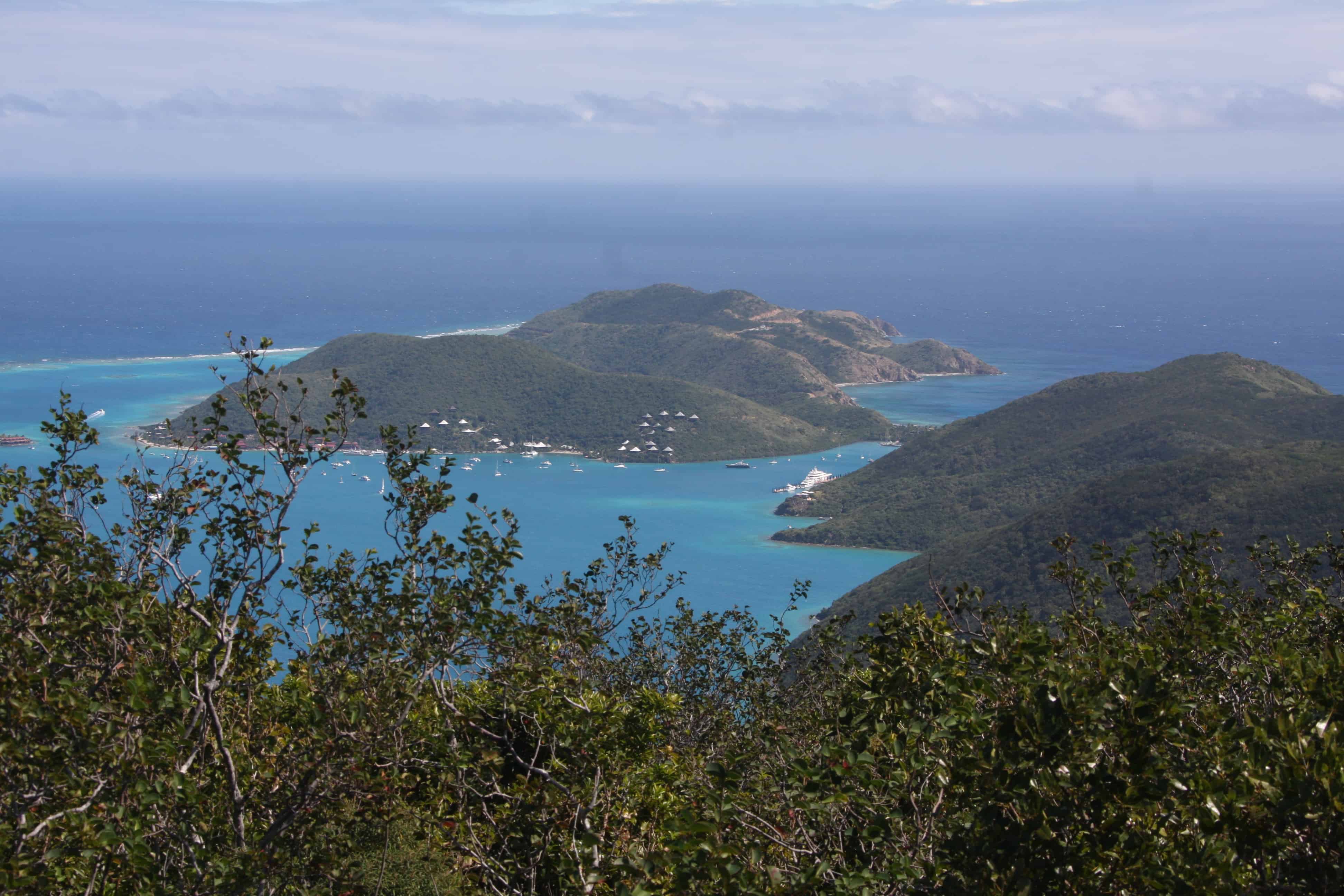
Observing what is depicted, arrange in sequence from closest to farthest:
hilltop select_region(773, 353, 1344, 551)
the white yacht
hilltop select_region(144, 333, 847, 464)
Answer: hilltop select_region(773, 353, 1344, 551)
the white yacht
hilltop select_region(144, 333, 847, 464)

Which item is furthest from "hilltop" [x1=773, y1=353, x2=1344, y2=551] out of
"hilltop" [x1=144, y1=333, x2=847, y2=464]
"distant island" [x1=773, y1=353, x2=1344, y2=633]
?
"hilltop" [x1=144, y1=333, x2=847, y2=464]

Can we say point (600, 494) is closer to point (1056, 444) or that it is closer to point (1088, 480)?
point (1056, 444)

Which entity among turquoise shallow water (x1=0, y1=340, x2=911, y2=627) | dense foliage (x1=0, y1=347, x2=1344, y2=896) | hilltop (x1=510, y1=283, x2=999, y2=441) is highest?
dense foliage (x1=0, y1=347, x2=1344, y2=896)

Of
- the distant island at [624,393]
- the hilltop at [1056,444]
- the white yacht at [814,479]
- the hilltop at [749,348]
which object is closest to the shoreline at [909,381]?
the hilltop at [749,348]

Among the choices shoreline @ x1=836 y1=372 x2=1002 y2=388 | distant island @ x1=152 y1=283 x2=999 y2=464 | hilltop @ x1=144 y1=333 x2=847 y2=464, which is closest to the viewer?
hilltop @ x1=144 y1=333 x2=847 y2=464

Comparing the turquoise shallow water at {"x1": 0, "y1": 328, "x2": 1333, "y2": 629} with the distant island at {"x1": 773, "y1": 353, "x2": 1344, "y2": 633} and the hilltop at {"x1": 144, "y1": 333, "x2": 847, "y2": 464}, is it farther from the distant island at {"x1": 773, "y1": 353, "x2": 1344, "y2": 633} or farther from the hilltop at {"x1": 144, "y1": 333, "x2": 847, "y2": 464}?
the distant island at {"x1": 773, "y1": 353, "x2": 1344, "y2": 633}

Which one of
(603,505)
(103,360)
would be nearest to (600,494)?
(603,505)

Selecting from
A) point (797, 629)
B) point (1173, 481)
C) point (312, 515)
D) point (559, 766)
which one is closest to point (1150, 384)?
point (1173, 481)
